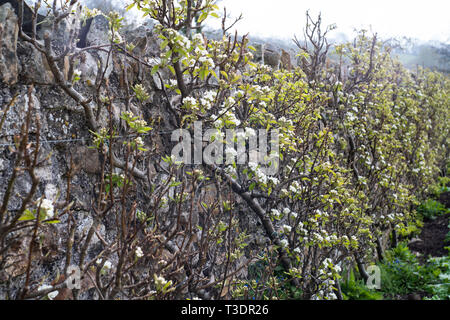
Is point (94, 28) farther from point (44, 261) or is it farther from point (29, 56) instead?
point (44, 261)

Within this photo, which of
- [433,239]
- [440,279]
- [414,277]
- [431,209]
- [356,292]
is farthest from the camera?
[431,209]

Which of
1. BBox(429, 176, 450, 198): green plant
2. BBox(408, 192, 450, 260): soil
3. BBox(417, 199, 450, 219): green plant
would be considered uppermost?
BBox(429, 176, 450, 198): green plant

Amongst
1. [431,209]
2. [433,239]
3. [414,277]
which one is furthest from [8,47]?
[431,209]

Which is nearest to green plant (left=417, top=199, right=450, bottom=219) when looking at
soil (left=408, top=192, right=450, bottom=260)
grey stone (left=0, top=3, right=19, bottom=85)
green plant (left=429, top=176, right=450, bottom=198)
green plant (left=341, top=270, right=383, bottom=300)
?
soil (left=408, top=192, right=450, bottom=260)

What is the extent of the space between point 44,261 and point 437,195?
831 cm

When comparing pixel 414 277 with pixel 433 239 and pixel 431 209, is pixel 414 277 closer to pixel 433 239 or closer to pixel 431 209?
pixel 433 239

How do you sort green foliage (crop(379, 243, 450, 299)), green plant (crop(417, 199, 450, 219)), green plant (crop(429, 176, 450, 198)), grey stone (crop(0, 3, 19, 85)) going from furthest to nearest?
green plant (crop(429, 176, 450, 198)) < green plant (crop(417, 199, 450, 219)) < green foliage (crop(379, 243, 450, 299)) < grey stone (crop(0, 3, 19, 85))

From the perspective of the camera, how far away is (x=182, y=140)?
2.63 meters

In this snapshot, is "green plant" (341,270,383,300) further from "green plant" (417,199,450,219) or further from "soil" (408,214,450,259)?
"green plant" (417,199,450,219)

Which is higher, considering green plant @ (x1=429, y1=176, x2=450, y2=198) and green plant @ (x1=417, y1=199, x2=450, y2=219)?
green plant @ (x1=429, y1=176, x2=450, y2=198)

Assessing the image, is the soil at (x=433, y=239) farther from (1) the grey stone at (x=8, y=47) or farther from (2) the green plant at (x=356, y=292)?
(1) the grey stone at (x=8, y=47)

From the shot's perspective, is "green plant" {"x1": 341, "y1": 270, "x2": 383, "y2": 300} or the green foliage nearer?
"green plant" {"x1": 341, "y1": 270, "x2": 383, "y2": 300}

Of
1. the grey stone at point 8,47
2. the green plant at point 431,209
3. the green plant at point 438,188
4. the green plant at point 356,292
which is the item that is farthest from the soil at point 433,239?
the grey stone at point 8,47

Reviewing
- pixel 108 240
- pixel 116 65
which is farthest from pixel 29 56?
pixel 108 240
